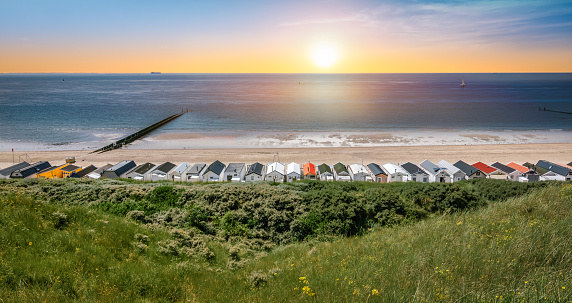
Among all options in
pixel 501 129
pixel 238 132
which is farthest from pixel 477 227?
pixel 501 129

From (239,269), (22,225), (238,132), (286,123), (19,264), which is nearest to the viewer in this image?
A: (19,264)

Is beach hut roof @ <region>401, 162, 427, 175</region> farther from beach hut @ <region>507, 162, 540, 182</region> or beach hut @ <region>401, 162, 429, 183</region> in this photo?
beach hut @ <region>507, 162, 540, 182</region>

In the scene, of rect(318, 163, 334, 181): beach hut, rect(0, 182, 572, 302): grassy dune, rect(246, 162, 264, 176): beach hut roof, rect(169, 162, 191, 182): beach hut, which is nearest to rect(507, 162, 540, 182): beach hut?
rect(318, 163, 334, 181): beach hut

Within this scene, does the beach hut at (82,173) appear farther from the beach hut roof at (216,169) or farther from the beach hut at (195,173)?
the beach hut roof at (216,169)

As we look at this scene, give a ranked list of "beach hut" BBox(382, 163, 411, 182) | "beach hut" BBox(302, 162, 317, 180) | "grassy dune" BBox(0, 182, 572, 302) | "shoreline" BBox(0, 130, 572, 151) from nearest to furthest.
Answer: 1. "grassy dune" BBox(0, 182, 572, 302)
2. "beach hut" BBox(382, 163, 411, 182)
3. "beach hut" BBox(302, 162, 317, 180)
4. "shoreline" BBox(0, 130, 572, 151)

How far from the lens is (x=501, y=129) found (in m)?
52.6

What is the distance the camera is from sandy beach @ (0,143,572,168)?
108 feet

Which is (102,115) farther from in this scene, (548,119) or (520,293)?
(548,119)

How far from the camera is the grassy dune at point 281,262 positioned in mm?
4918

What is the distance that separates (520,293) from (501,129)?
59.1m

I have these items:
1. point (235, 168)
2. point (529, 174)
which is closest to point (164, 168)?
point (235, 168)

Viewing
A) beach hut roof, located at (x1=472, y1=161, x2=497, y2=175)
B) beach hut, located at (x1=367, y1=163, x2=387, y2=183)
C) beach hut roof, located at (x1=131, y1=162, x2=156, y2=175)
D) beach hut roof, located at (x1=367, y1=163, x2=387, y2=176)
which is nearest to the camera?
beach hut, located at (x1=367, y1=163, x2=387, y2=183)

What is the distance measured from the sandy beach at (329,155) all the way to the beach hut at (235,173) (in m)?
5.73

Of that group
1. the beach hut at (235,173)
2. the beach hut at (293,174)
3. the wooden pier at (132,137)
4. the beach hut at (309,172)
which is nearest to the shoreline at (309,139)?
the wooden pier at (132,137)
